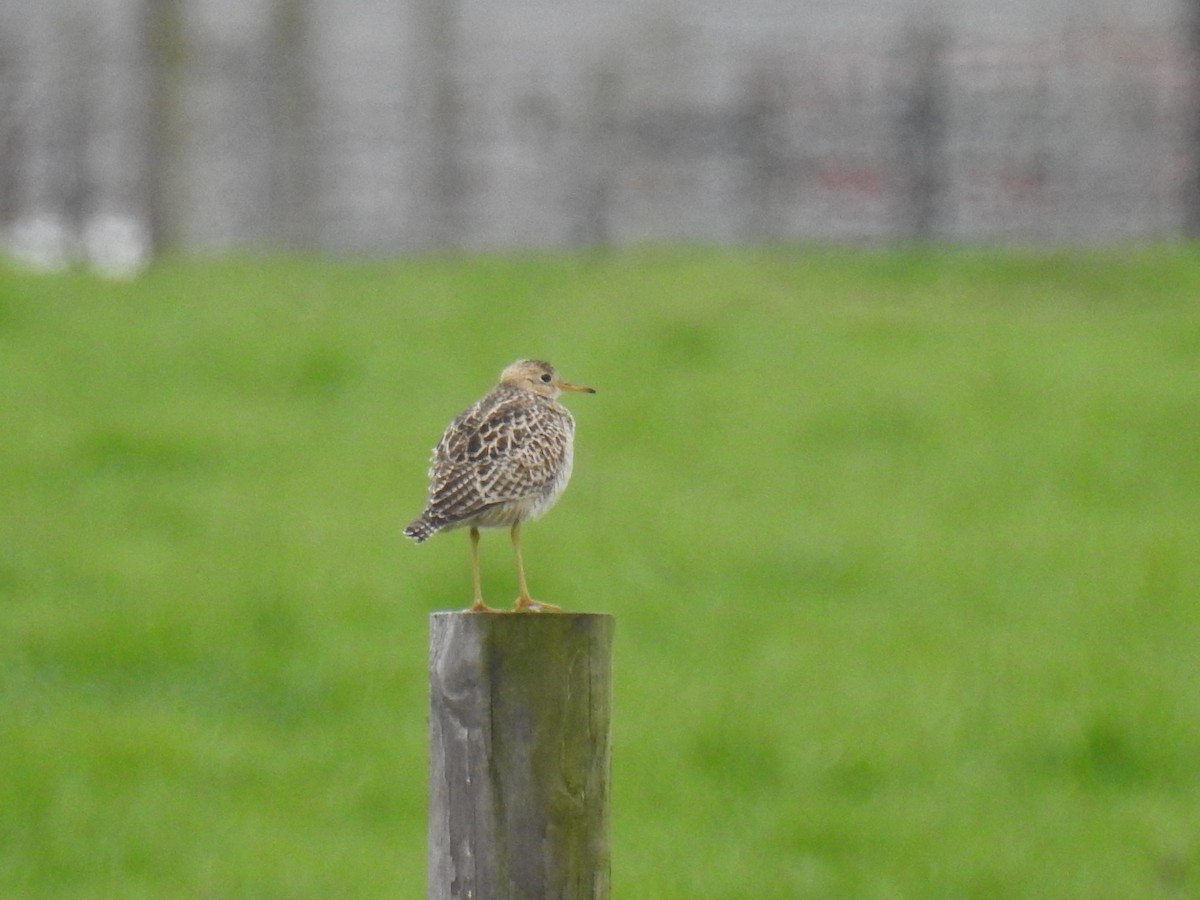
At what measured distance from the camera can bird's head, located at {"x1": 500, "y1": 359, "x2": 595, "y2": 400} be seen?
17.9 feet

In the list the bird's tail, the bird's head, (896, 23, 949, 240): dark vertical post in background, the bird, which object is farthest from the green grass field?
(896, 23, 949, 240): dark vertical post in background

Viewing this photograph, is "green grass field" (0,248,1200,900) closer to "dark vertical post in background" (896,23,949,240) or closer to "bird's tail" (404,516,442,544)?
"bird's tail" (404,516,442,544)

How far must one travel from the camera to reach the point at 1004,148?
77.9ft

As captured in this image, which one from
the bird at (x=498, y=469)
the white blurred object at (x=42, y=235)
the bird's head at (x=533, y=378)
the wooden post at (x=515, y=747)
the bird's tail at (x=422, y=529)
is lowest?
the wooden post at (x=515, y=747)

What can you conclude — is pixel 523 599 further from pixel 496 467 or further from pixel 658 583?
pixel 658 583

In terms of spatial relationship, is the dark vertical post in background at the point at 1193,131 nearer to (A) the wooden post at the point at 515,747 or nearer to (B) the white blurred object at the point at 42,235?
(B) the white blurred object at the point at 42,235

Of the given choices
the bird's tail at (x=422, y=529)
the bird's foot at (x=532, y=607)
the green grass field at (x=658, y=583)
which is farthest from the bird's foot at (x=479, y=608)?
the green grass field at (x=658, y=583)

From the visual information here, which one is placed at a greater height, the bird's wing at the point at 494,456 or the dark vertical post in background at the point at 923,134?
the dark vertical post in background at the point at 923,134

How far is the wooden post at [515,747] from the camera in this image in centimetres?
407

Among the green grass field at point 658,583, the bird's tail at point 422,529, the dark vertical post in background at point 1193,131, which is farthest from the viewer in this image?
the dark vertical post in background at point 1193,131

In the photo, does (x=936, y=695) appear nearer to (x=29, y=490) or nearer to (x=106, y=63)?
(x=29, y=490)

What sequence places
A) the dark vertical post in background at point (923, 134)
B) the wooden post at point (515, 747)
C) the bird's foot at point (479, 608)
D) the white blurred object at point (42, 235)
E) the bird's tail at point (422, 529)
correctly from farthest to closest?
the dark vertical post in background at point (923, 134)
the white blurred object at point (42, 235)
the bird's tail at point (422, 529)
the bird's foot at point (479, 608)
the wooden post at point (515, 747)

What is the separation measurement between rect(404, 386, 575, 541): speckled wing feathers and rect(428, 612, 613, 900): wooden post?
72 cm

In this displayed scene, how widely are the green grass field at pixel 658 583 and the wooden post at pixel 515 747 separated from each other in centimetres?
350
